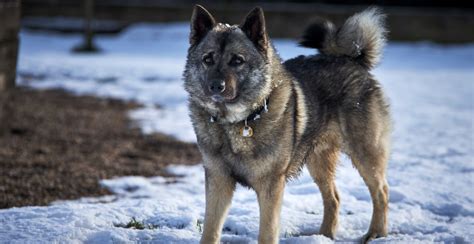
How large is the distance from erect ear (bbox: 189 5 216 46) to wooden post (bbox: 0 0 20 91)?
15.5 feet

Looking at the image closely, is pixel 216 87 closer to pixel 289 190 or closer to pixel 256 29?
pixel 256 29

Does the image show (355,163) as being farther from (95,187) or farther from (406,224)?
(95,187)

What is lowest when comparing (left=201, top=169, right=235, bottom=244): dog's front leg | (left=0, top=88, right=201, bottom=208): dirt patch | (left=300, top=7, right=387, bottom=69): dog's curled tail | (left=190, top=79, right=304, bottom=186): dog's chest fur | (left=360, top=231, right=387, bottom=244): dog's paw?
(left=0, top=88, right=201, bottom=208): dirt patch

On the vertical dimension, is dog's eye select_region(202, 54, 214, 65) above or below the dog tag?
above

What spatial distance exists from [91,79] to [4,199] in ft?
29.7

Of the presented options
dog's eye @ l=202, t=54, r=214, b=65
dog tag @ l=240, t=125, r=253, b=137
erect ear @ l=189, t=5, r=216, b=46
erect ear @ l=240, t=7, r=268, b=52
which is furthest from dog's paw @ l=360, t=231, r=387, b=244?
erect ear @ l=189, t=5, r=216, b=46

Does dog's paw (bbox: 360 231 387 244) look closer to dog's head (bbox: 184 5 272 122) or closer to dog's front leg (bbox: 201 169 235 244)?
dog's front leg (bbox: 201 169 235 244)

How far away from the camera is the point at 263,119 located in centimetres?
422

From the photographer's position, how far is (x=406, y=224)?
205 inches

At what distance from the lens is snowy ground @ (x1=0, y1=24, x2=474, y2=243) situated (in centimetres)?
461

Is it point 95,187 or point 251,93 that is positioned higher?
point 251,93

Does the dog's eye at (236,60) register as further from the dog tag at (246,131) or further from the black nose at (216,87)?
the dog tag at (246,131)

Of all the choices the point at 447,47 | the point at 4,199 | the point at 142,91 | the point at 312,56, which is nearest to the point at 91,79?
the point at 142,91

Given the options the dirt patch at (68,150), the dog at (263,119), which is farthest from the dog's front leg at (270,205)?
the dirt patch at (68,150)
